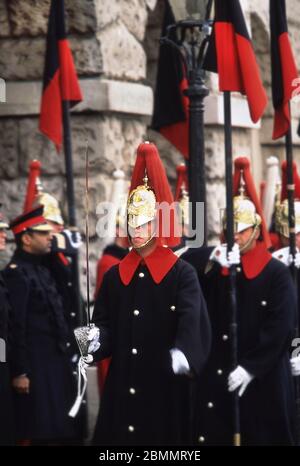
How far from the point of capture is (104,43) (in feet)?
37.9

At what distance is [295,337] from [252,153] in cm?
602

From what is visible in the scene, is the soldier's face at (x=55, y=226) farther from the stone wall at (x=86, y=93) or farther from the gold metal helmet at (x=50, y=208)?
the stone wall at (x=86, y=93)

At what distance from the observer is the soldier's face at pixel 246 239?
9.23m

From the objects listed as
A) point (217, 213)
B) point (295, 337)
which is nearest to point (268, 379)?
point (295, 337)

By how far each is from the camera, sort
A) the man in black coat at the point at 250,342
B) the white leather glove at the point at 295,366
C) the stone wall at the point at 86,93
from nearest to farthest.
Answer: the man in black coat at the point at 250,342 < the white leather glove at the point at 295,366 < the stone wall at the point at 86,93

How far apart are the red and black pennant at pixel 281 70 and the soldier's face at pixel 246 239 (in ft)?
2.02

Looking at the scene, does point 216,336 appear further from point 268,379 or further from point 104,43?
point 104,43

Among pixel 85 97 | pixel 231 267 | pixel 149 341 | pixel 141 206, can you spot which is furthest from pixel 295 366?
pixel 85 97

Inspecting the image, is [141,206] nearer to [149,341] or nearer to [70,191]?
[149,341]

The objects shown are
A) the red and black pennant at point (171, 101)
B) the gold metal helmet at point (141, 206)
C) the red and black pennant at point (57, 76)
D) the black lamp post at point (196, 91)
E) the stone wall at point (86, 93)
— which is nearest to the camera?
the gold metal helmet at point (141, 206)

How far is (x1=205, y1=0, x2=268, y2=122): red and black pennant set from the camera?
8852mm

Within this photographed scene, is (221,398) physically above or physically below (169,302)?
below

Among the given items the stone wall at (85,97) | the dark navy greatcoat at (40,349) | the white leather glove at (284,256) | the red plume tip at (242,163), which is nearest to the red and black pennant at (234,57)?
the red plume tip at (242,163)

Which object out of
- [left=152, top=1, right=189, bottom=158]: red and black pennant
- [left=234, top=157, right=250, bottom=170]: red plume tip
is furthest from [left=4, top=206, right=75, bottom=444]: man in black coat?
[left=234, top=157, right=250, bottom=170]: red plume tip
